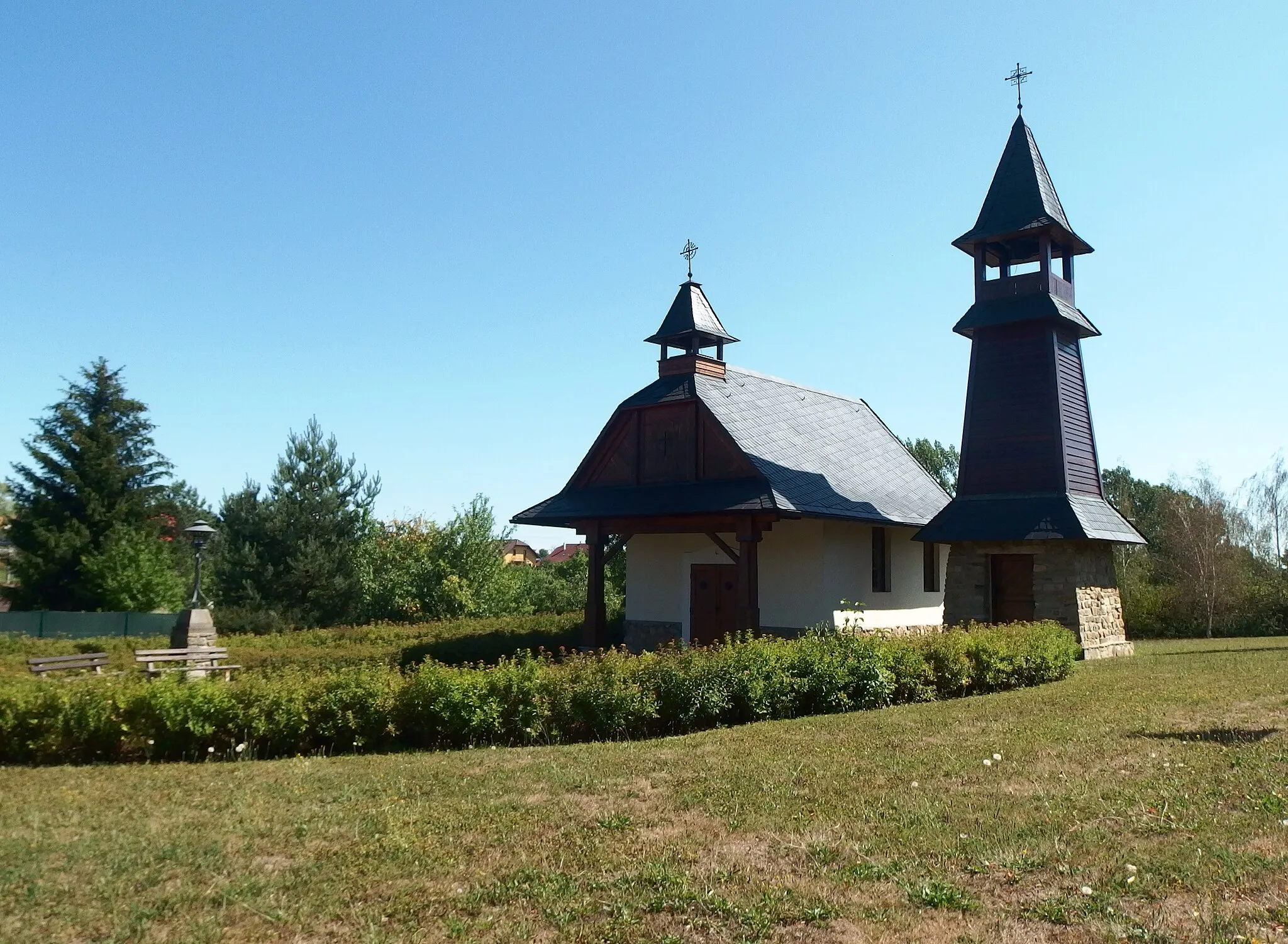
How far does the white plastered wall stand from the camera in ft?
69.1

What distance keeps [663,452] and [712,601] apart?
3.60 m

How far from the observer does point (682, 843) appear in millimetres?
6449

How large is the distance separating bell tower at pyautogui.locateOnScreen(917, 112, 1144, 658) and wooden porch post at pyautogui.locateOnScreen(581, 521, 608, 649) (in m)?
7.24

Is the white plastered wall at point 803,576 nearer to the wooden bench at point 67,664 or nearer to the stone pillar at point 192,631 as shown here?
the stone pillar at point 192,631

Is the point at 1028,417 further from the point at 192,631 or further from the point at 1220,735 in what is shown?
the point at 192,631

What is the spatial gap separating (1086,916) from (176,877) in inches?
202

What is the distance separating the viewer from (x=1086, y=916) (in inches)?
199

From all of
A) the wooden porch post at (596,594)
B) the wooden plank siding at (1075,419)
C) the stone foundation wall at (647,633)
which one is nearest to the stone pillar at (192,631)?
the wooden porch post at (596,594)

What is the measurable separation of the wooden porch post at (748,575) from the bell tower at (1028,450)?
4.50m

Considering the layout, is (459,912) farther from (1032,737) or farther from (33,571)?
(33,571)

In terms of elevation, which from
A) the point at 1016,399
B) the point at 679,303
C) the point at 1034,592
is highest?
the point at 679,303

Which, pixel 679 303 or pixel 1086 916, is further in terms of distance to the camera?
pixel 679 303

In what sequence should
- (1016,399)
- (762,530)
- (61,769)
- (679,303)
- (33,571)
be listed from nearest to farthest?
(61,769) < (762,530) < (1016,399) < (679,303) < (33,571)

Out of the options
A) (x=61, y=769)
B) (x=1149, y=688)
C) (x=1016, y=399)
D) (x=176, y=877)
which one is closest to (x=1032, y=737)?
(x=1149, y=688)
